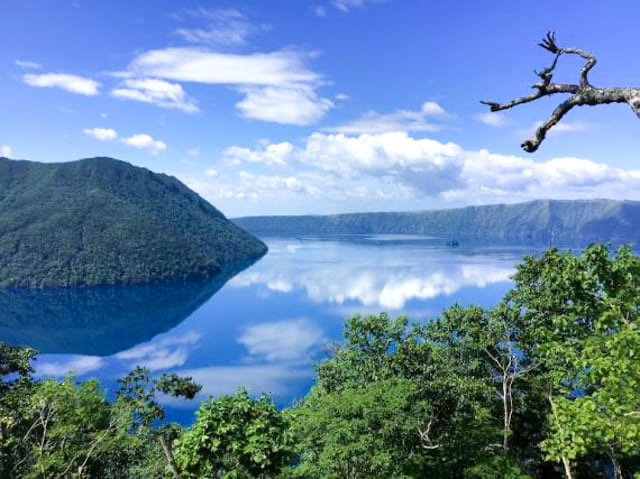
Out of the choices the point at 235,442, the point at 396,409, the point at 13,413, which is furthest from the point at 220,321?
the point at 235,442

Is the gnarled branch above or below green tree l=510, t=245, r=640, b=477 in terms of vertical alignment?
above

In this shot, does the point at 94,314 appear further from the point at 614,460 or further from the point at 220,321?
the point at 614,460

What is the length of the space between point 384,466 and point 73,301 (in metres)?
173

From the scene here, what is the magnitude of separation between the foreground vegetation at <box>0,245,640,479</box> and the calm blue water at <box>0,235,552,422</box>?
52.3 meters

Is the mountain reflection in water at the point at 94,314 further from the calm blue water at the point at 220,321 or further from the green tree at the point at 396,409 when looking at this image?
the green tree at the point at 396,409

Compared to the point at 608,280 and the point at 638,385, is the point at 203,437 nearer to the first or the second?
the point at 638,385

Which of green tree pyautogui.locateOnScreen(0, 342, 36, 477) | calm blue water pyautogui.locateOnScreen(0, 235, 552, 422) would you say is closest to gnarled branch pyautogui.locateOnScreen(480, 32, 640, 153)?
green tree pyautogui.locateOnScreen(0, 342, 36, 477)

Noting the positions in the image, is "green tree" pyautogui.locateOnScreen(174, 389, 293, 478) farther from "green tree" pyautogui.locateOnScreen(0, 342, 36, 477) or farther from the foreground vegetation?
"green tree" pyautogui.locateOnScreen(0, 342, 36, 477)

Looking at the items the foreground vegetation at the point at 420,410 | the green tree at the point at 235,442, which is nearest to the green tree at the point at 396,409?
the foreground vegetation at the point at 420,410

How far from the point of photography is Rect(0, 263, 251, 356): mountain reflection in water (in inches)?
4690

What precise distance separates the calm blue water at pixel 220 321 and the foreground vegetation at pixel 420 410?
52.3m

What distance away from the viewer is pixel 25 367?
25.6m

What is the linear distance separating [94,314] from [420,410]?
151766 millimetres

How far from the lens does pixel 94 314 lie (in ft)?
477
